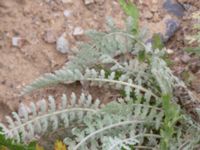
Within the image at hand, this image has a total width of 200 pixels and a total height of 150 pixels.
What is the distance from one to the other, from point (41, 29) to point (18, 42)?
96mm

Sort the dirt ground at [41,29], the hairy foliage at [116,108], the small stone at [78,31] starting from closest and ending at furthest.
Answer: the hairy foliage at [116,108] → the dirt ground at [41,29] → the small stone at [78,31]

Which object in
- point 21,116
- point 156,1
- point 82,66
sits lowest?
point 21,116

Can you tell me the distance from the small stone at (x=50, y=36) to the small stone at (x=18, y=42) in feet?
0.26

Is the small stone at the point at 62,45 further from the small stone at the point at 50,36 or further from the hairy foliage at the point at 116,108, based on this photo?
the hairy foliage at the point at 116,108

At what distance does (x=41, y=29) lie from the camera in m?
2.02

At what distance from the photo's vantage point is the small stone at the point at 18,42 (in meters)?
1.98

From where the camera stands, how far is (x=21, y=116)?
6.08 ft

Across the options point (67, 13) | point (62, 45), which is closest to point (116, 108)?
point (62, 45)

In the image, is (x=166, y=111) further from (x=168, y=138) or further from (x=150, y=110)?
(x=150, y=110)

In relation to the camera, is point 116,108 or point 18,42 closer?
point 116,108

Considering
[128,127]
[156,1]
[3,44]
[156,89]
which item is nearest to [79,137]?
[128,127]

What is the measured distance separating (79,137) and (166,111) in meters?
0.27

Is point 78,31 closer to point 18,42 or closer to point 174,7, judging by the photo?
point 18,42

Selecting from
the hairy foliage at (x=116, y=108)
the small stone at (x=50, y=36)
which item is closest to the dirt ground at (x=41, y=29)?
the small stone at (x=50, y=36)
